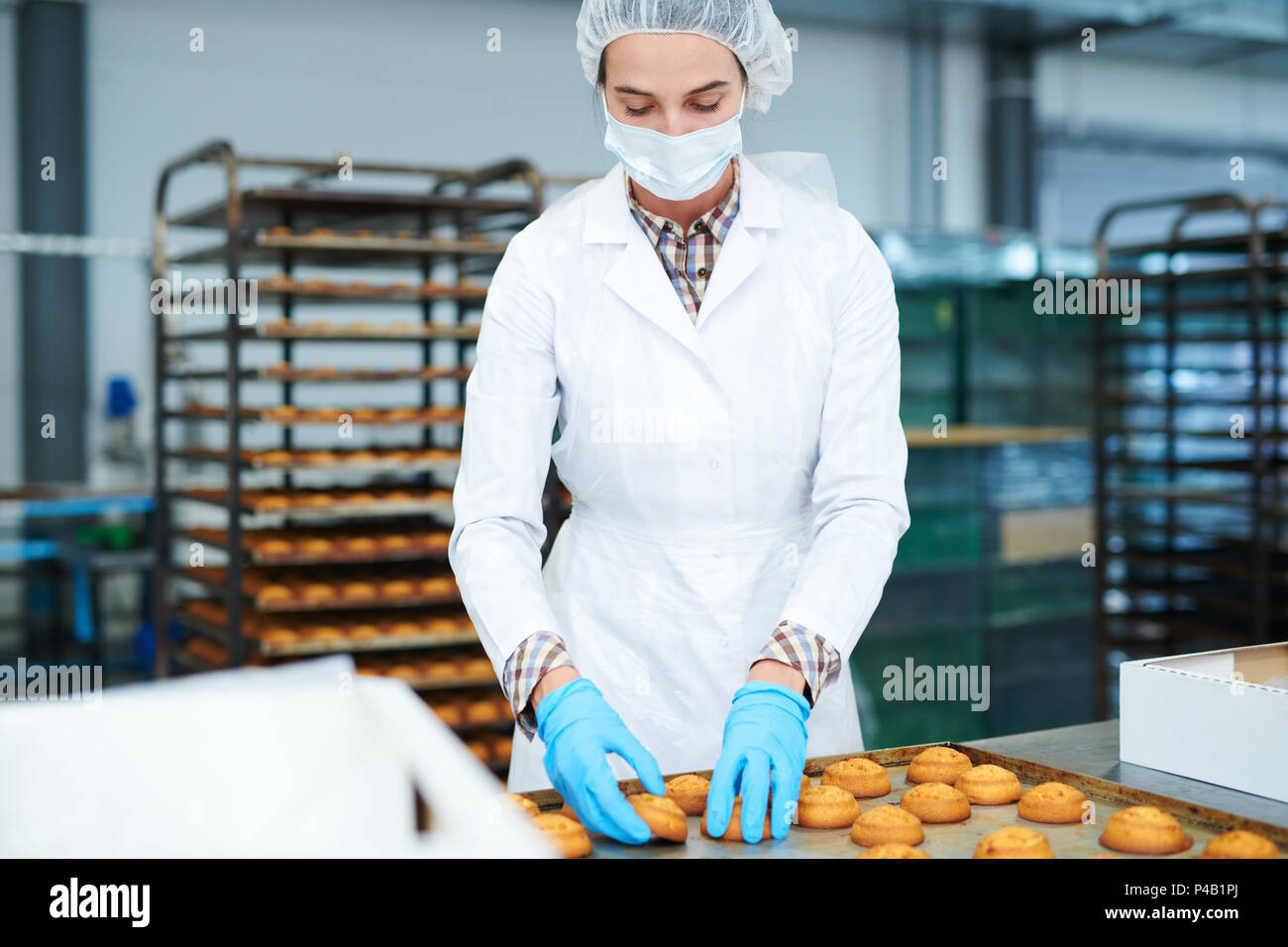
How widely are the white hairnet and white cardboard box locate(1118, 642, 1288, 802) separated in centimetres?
101

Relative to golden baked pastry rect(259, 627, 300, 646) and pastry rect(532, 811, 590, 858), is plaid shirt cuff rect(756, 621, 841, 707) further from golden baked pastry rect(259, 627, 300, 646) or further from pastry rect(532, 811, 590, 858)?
golden baked pastry rect(259, 627, 300, 646)

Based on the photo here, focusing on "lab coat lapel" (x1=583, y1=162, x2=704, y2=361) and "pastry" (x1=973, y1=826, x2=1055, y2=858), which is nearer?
"pastry" (x1=973, y1=826, x2=1055, y2=858)

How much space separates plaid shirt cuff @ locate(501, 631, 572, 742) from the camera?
1488mm

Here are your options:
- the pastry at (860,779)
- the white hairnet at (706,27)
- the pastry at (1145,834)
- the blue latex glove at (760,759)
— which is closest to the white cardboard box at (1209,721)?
the pastry at (1145,834)

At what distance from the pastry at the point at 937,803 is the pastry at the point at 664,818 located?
0.26m

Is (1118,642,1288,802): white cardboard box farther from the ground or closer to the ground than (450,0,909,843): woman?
closer to the ground

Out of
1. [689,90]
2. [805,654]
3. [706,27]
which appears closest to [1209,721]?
[805,654]

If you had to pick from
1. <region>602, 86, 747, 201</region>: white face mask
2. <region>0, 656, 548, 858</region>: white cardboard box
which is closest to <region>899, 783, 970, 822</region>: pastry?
<region>0, 656, 548, 858</region>: white cardboard box

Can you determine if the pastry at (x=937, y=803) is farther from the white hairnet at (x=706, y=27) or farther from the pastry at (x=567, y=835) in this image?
the white hairnet at (x=706, y=27)

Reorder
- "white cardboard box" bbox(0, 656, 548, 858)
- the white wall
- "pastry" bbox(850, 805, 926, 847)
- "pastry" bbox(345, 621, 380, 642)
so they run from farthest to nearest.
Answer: the white wall, "pastry" bbox(345, 621, 380, 642), "pastry" bbox(850, 805, 926, 847), "white cardboard box" bbox(0, 656, 548, 858)

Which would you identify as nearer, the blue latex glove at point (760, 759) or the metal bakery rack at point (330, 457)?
the blue latex glove at point (760, 759)

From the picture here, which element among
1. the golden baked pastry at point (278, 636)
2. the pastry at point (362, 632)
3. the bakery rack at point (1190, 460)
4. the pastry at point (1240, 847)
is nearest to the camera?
the pastry at point (1240, 847)

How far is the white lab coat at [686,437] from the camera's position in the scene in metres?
1.69
